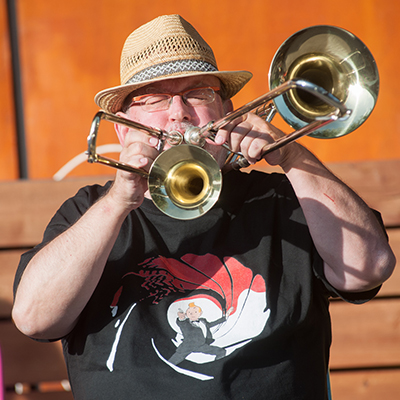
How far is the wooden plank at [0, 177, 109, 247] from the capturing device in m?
2.61

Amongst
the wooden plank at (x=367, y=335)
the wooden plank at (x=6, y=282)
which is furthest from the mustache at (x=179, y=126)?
the wooden plank at (x=367, y=335)

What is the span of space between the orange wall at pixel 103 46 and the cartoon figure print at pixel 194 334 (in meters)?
1.90

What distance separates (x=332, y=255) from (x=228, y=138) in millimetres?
541

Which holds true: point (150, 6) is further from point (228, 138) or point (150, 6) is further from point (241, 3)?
point (228, 138)

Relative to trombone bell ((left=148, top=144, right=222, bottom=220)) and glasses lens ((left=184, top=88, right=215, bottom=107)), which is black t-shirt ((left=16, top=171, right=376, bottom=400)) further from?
glasses lens ((left=184, top=88, right=215, bottom=107))

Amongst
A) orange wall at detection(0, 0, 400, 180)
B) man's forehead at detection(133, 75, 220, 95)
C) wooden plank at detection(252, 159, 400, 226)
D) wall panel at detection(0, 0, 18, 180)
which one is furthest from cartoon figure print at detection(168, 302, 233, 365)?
wall panel at detection(0, 0, 18, 180)

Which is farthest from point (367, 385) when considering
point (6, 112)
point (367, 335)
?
point (6, 112)

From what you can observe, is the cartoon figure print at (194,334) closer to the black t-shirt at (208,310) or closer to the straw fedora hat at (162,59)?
the black t-shirt at (208,310)

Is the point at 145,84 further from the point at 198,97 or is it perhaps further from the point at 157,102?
the point at 198,97

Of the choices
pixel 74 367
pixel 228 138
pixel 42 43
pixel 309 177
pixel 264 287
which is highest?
pixel 42 43

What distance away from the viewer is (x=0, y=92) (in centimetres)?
311

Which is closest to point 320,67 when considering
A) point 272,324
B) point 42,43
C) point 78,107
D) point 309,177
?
point 309,177

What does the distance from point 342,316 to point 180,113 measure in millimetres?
1650

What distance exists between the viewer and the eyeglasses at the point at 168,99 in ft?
5.69
